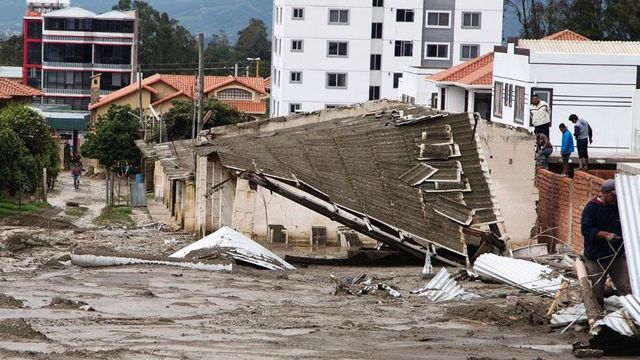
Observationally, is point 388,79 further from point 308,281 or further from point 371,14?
point 308,281

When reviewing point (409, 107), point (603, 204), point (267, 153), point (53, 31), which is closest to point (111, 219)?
point (409, 107)

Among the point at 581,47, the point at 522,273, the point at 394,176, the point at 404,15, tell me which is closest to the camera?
the point at 522,273

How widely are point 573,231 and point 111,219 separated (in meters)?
21.6

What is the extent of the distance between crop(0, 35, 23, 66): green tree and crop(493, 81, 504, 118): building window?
9702 centimetres

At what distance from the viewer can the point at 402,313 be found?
17.3m

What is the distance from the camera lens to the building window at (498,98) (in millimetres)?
47531

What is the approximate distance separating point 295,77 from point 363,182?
5252 cm

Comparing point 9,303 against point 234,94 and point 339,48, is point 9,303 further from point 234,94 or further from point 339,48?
point 234,94

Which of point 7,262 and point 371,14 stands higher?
point 371,14

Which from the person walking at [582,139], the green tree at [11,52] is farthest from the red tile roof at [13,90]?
the green tree at [11,52]

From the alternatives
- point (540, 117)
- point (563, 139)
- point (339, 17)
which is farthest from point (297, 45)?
point (563, 139)

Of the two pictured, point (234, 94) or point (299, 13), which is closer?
point (299, 13)

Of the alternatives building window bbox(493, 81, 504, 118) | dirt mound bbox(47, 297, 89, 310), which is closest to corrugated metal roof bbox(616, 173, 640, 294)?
dirt mound bbox(47, 297, 89, 310)

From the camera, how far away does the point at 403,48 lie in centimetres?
8162
